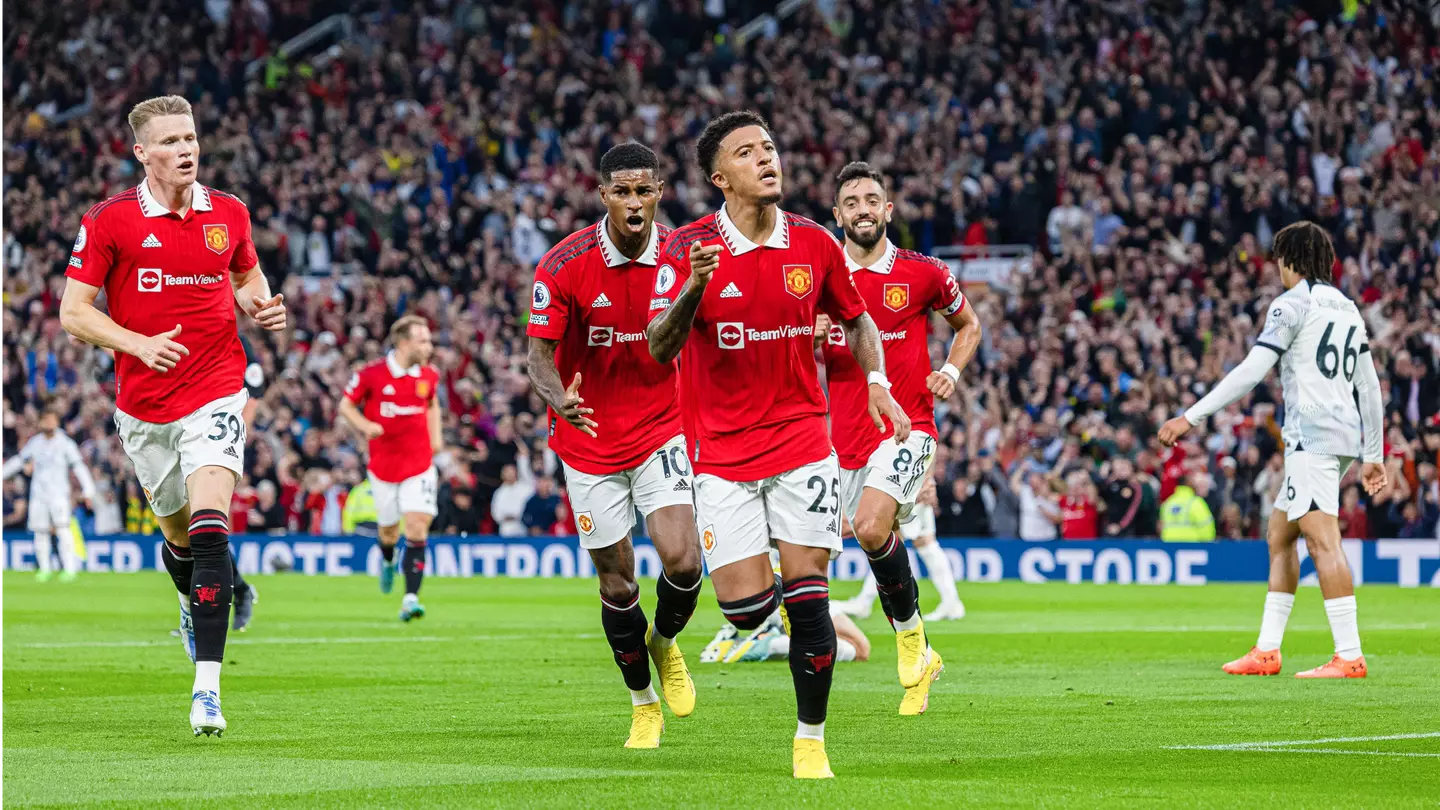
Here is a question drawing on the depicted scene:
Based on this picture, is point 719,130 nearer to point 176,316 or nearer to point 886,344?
point 176,316

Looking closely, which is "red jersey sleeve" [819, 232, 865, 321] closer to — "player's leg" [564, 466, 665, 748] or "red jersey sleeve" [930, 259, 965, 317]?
"player's leg" [564, 466, 665, 748]

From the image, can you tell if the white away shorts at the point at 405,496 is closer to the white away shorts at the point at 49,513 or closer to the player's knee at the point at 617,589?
the white away shorts at the point at 49,513

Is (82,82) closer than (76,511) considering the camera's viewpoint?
No

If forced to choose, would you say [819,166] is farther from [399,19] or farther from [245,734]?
[245,734]

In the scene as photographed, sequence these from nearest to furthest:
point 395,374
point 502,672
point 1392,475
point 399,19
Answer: point 502,672 < point 395,374 < point 1392,475 < point 399,19

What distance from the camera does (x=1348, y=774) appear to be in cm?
745

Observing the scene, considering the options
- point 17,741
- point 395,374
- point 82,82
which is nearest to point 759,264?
point 17,741

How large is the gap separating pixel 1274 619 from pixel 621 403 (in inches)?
210

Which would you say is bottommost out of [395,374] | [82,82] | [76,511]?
[76,511]

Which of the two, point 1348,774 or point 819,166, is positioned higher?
point 819,166

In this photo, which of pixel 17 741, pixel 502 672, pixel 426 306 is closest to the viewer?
pixel 17 741

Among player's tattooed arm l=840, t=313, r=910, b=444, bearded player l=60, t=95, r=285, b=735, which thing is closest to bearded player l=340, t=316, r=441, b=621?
bearded player l=60, t=95, r=285, b=735

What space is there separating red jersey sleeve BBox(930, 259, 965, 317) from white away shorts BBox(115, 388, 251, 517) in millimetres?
4067

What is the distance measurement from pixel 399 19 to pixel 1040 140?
14571 millimetres
